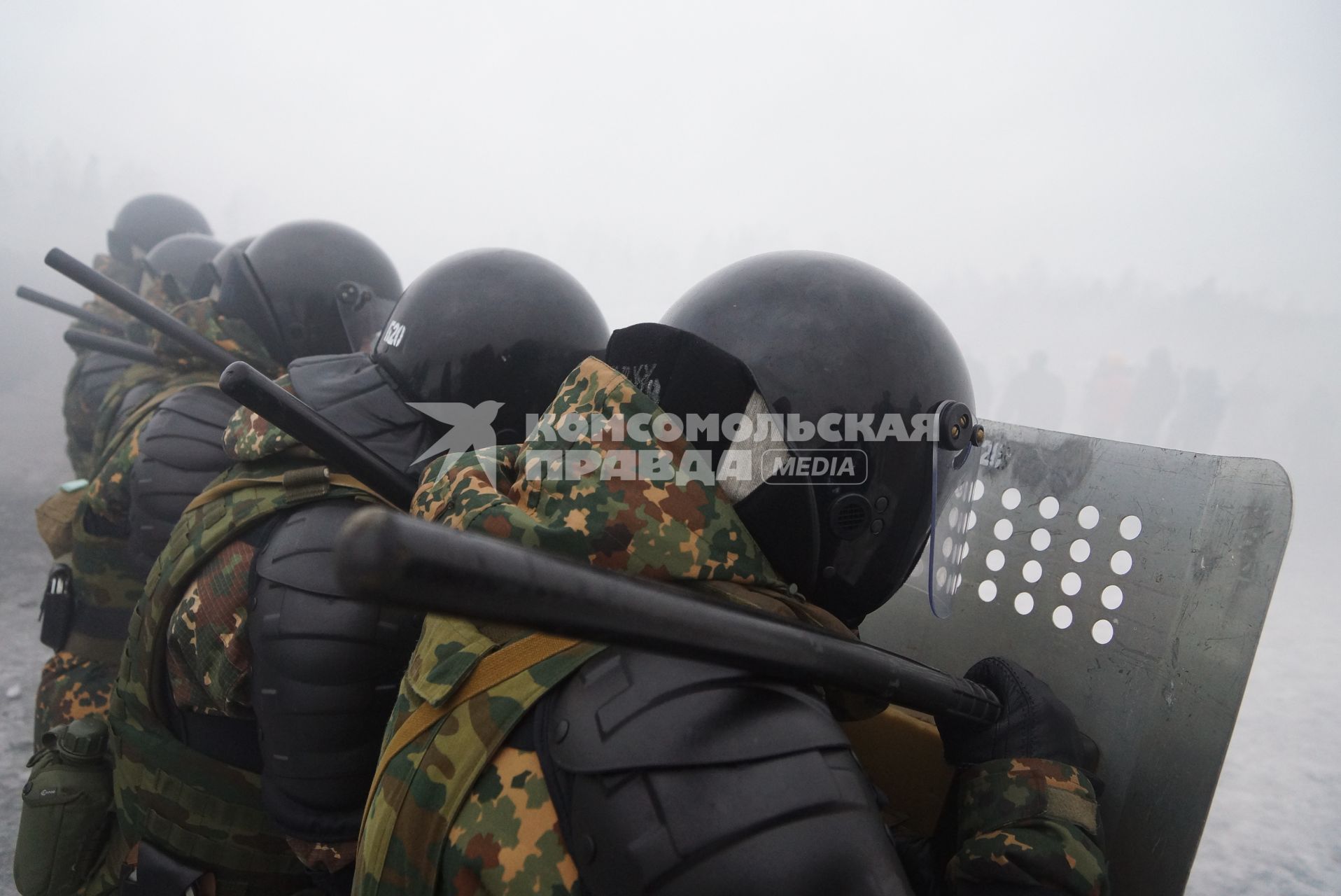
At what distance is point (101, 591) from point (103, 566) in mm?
101

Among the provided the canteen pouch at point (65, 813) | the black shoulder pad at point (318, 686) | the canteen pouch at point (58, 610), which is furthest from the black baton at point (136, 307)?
the black shoulder pad at point (318, 686)

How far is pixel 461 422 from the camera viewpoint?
226 cm

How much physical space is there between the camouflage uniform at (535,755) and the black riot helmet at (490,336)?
1128 millimetres

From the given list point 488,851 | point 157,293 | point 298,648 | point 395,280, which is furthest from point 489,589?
point 157,293

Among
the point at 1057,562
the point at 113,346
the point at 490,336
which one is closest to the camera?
the point at 1057,562

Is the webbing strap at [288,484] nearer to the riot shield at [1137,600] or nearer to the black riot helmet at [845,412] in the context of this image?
the black riot helmet at [845,412]

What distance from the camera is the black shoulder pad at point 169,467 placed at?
246cm

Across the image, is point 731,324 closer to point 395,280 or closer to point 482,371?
point 482,371

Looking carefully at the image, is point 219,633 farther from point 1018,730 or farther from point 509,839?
point 1018,730

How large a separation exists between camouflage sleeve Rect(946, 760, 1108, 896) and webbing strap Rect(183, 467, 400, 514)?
1369 millimetres

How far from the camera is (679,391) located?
4.05ft

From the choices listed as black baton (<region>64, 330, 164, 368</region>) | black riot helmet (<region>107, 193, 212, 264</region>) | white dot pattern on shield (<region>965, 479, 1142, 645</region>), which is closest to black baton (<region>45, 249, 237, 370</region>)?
black baton (<region>64, 330, 164, 368</region>)

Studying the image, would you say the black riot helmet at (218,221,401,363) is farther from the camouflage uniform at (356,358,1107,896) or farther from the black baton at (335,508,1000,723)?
the black baton at (335,508,1000,723)

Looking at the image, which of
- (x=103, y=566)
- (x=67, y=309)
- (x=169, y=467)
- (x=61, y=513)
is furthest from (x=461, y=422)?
(x=67, y=309)
